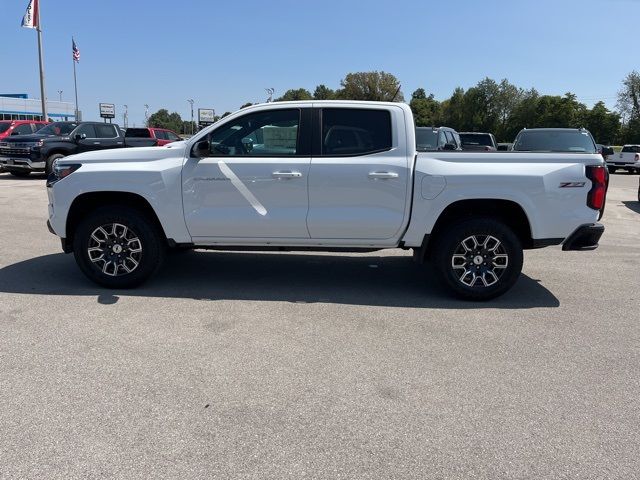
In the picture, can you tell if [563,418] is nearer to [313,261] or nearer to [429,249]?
[429,249]

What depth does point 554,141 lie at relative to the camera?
1268 cm

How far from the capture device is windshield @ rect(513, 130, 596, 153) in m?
12.5

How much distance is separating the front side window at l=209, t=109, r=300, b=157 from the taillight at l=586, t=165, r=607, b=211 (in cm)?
294

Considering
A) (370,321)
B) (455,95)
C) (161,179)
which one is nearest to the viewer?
(370,321)

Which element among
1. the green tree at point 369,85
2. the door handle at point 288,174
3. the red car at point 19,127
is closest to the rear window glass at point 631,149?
the red car at point 19,127

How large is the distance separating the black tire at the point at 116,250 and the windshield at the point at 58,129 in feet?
45.4

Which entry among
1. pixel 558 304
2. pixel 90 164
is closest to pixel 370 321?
pixel 558 304

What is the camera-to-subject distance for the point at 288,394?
342 cm

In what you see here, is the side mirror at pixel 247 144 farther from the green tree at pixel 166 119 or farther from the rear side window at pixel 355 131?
the green tree at pixel 166 119

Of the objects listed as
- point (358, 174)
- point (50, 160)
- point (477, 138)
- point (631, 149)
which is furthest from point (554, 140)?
point (631, 149)

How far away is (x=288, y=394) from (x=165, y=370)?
96 centimetres

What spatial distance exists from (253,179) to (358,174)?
1.07 meters

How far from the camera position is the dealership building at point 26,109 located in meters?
72.2

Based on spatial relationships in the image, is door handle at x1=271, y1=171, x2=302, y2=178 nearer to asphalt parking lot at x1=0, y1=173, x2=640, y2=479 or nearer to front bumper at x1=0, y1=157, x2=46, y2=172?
asphalt parking lot at x1=0, y1=173, x2=640, y2=479
